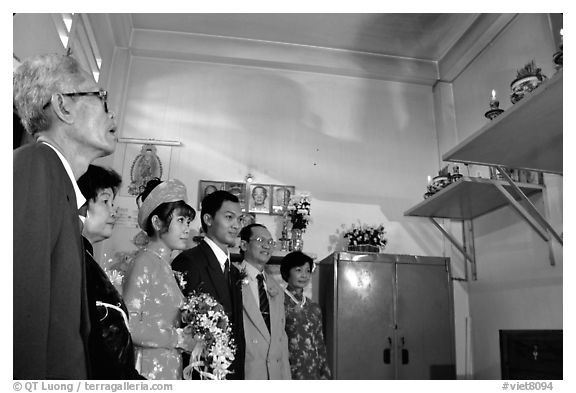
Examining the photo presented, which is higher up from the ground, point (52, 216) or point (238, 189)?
point (238, 189)

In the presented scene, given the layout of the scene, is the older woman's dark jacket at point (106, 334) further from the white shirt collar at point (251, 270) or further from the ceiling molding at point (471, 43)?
the ceiling molding at point (471, 43)

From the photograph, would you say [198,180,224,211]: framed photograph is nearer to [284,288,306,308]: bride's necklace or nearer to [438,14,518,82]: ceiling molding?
[284,288,306,308]: bride's necklace

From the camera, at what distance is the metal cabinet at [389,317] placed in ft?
13.6

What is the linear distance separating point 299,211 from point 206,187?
45.2 inches

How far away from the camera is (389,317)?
169 inches

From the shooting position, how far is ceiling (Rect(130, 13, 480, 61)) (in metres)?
5.14

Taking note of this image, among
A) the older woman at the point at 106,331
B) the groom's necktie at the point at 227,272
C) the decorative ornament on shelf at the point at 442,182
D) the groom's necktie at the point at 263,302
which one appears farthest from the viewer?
the decorative ornament on shelf at the point at 442,182

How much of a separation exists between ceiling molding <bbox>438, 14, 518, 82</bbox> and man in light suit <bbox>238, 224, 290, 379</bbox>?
354 centimetres

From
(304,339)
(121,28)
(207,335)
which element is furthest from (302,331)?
(121,28)

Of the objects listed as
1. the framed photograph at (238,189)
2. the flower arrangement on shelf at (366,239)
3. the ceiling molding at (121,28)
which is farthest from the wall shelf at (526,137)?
the ceiling molding at (121,28)

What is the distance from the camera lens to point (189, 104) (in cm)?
541

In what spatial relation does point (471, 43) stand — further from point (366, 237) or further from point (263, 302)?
point (263, 302)

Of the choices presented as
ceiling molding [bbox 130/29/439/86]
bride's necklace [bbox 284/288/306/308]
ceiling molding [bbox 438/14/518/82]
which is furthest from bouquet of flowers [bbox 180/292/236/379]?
ceiling molding [bbox 438/14/518/82]
